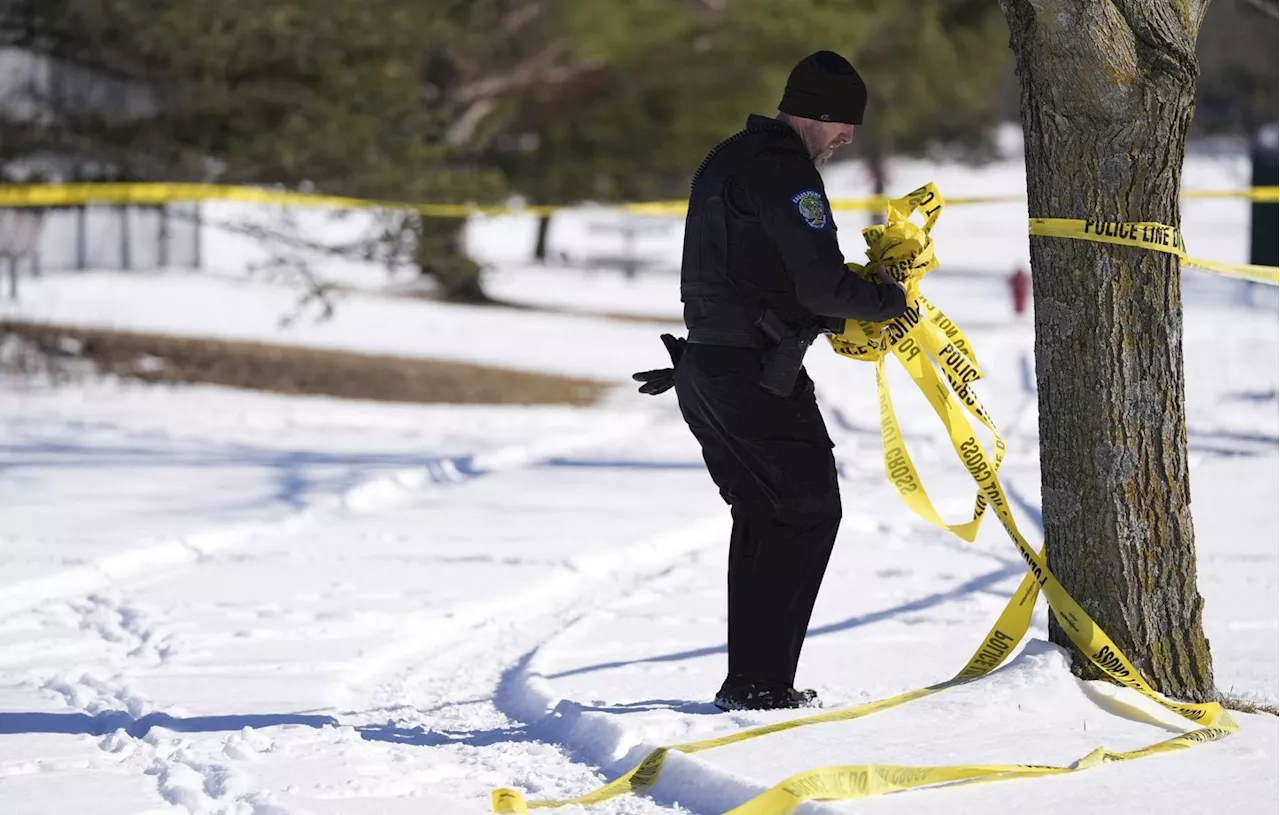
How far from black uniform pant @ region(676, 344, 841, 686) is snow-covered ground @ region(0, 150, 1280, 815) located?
26 cm

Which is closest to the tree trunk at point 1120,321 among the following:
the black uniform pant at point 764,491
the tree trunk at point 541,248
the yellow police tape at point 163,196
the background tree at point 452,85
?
the black uniform pant at point 764,491

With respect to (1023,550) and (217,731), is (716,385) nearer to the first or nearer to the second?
(1023,550)

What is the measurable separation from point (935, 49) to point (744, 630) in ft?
87.8

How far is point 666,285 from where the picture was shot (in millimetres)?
37875

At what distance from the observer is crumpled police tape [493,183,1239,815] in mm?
3822

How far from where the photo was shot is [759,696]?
4336 millimetres

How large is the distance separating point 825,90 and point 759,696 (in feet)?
5.23

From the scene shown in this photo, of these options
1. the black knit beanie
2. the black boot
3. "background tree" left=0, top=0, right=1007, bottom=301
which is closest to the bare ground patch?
"background tree" left=0, top=0, right=1007, bottom=301

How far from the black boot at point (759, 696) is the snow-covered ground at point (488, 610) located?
0.50ft

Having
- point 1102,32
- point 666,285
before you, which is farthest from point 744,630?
point 666,285

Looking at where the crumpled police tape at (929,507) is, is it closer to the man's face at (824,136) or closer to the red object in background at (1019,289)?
the man's face at (824,136)

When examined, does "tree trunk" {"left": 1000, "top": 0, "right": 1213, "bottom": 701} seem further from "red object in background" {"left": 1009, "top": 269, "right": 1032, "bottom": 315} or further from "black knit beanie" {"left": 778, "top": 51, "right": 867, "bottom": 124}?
"red object in background" {"left": 1009, "top": 269, "right": 1032, "bottom": 315}

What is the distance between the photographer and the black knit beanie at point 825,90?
4.12 m

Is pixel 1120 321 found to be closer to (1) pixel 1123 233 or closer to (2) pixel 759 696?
(1) pixel 1123 233
